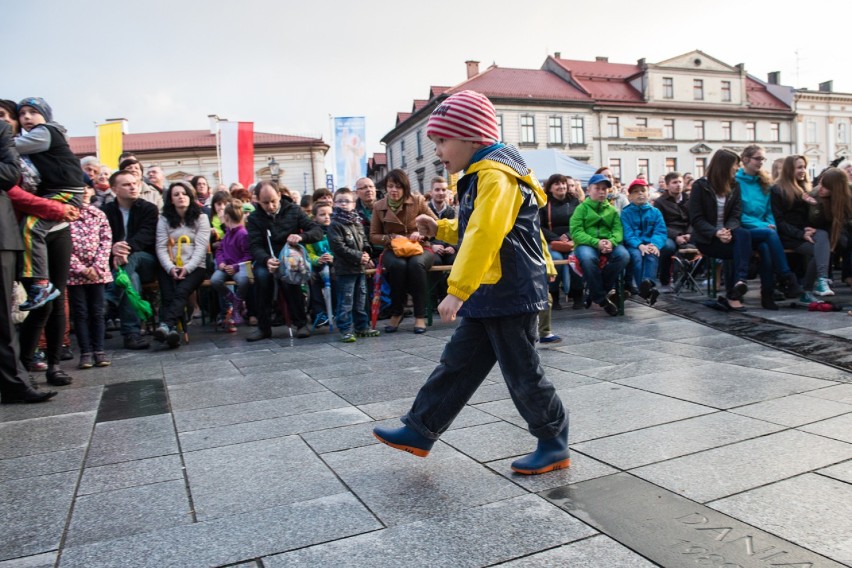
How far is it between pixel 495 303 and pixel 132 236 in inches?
252

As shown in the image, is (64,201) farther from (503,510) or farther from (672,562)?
(672,562)

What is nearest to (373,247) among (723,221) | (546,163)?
(723,221)

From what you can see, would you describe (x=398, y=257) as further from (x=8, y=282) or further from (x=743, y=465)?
(x=743, y=465)

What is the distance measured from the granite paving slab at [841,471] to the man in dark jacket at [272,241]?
617 centimetres

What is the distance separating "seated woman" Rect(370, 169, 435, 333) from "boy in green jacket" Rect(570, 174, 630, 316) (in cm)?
201

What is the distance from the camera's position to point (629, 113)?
50.1 meters

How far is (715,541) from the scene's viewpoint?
7.41 feet

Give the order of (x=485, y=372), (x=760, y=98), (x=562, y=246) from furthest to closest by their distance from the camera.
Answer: (x=760, y=98) < (x=562, y=246) < (x=485, y=372)

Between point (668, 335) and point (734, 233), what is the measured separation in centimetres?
230

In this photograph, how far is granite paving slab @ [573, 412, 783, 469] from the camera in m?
3.16

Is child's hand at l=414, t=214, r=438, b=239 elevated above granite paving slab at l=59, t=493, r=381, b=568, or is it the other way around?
child's hand at l=414, t=214, r=438, b=239

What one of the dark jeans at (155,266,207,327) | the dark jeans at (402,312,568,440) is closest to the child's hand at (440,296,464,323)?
the dark jeans at (402,312,568,440)

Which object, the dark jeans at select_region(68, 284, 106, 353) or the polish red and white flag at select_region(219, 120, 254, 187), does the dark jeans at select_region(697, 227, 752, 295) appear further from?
the polish red and white flag at select_region(219, 120, 254, 187)

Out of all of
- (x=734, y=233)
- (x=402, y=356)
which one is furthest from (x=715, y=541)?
(x=734, y=233)
